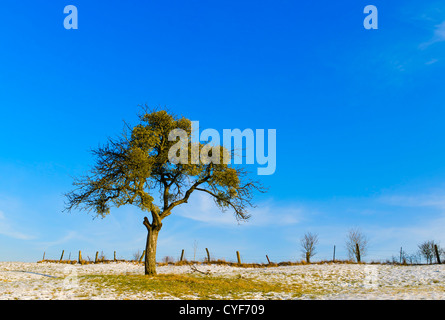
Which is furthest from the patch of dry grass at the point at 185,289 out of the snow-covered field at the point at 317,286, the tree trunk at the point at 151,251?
the tree trunk at the point at 151,251

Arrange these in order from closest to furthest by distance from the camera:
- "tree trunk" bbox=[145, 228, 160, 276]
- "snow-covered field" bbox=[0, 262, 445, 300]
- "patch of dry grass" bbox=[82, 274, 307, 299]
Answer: "snow-covered field" bbox=[0, 262, 445, 300]
"patch of dry grass" bbox=[82, 274, 307, 299]
"tree trunk" bbox=[145, 228, 160, 276]

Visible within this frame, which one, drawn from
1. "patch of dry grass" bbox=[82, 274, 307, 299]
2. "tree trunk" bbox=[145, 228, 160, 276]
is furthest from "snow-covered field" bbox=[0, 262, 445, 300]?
"tree trunk" bbox=[145, 228, 160, 276]

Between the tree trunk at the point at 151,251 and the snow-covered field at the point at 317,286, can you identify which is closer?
the snow-covered field at the point at 317,286

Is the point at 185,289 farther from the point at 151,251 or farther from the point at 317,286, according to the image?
the point at 317,286

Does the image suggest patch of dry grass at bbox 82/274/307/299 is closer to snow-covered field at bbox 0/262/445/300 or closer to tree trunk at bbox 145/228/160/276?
snow-covered field at bbox 0/262/445/300

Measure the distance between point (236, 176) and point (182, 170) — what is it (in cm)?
462

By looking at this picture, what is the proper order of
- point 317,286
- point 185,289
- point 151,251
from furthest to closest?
point 151,251 < point 317,286 < point 185,289

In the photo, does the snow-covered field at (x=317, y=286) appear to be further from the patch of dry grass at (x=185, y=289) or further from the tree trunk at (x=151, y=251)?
the tree trunk at (x=151, y=251)

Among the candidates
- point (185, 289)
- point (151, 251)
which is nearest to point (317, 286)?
point (185, 289)

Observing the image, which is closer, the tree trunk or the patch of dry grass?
the patch of dry grass

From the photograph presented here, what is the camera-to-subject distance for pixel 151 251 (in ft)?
81.9

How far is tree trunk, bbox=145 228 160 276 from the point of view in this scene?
24609mm

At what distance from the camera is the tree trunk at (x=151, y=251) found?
24.6 meters
